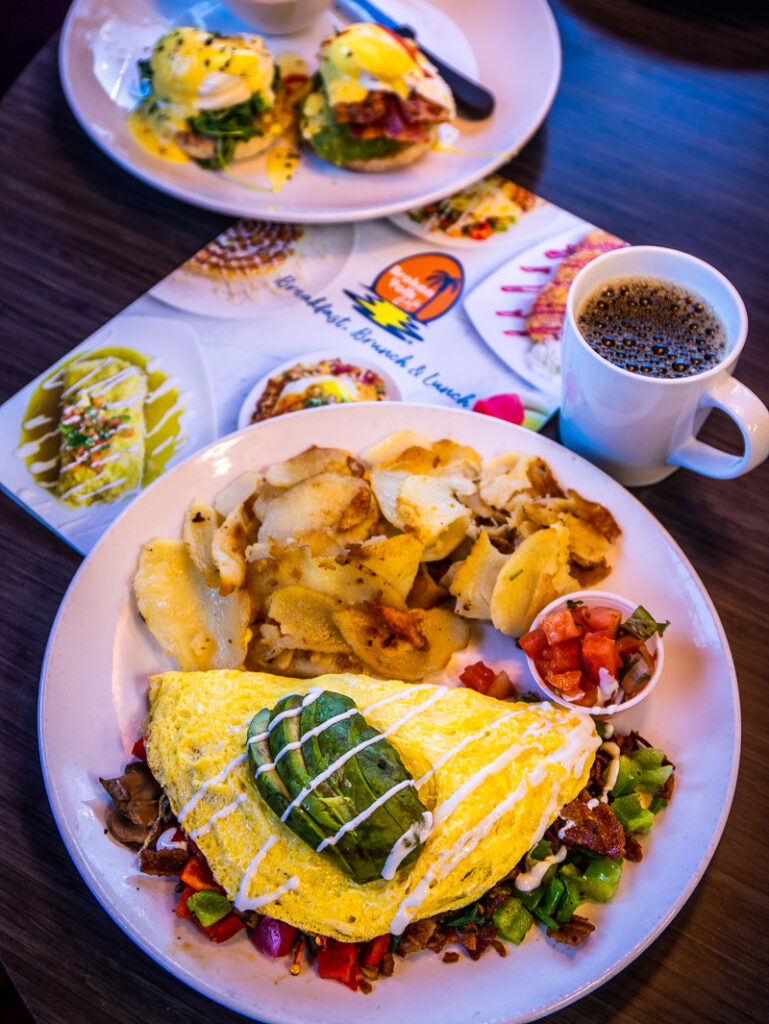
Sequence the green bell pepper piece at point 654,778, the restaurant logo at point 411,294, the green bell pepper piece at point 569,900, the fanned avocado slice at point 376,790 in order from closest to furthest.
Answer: the fanned avocado slice at point 376,790 < the green bell pepper piece at point 569,900 < the green bell pepper piece at point 654,778 < the restaurant logo at point 411,294

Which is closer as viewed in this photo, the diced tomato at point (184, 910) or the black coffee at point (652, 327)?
the diced tomato at point (184, 910)

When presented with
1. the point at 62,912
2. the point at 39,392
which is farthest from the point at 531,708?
the point at 39,392

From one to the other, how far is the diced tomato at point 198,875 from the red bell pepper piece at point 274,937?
0.11 m

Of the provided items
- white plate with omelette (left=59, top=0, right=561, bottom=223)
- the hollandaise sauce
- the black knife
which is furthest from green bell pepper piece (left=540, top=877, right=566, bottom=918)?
the black knife

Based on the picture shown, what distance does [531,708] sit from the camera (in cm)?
192

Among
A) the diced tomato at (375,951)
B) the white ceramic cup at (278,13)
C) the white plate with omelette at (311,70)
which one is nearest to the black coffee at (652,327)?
the white plate with omelette at (311,70)

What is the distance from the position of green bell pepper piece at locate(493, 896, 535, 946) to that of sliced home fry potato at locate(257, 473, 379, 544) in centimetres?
85

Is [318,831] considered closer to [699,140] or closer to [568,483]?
[568,483]

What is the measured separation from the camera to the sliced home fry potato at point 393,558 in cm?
202

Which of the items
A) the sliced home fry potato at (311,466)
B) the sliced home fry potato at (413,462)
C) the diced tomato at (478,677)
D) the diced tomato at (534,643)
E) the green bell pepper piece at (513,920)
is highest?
the sliced home fry potato at (311,466)

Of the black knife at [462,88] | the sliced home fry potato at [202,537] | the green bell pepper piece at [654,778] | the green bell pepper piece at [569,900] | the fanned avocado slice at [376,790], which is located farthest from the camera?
the black knife at [462,88]

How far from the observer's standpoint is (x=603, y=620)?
192 cm

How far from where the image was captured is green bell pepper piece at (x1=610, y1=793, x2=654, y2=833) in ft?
5.95

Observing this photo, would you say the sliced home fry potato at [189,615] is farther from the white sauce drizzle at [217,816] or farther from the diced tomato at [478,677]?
the diced tomato at [478,677]
